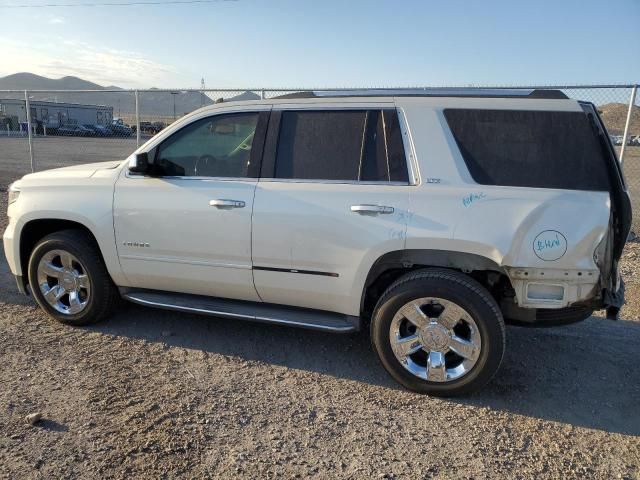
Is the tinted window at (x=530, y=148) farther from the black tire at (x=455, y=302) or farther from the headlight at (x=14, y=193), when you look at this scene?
the headlight at (x=14, y=193)

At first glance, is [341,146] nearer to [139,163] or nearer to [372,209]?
[372,209]

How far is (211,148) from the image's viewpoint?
13.4ft

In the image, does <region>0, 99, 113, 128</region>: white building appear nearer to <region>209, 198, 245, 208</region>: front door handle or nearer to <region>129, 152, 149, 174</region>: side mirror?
<region>129, 152, 149, 174</region>: side mirror

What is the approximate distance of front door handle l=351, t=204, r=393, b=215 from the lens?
3420mm

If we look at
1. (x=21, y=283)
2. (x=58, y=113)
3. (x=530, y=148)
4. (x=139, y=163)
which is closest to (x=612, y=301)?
(x=530, y=148)

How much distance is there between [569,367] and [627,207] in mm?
1447

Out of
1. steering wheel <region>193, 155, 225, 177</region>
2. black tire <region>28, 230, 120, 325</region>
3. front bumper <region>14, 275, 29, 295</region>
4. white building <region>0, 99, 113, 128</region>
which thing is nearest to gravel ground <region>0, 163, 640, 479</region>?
black tire <region>28, 230, 120, 325</region>

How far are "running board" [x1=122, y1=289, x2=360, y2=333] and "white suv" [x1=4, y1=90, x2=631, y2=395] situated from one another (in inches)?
0.7

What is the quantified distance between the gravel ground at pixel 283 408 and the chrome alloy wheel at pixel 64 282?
210mm

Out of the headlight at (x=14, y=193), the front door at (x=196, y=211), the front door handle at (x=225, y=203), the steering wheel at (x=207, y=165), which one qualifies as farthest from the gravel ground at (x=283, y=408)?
the steering wheel at (x=207, y=165)

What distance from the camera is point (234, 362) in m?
3.90

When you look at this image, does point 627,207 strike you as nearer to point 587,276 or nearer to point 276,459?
point 587,276

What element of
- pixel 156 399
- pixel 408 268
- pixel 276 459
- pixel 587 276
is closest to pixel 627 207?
pixel 587 276

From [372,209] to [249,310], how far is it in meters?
1.27
